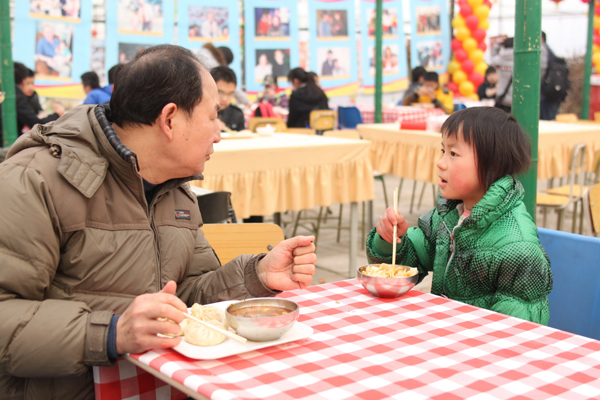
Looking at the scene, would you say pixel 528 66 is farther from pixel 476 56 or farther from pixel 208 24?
pixel 476 56

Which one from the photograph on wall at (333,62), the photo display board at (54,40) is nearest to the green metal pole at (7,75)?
the photo display board at (54,40)

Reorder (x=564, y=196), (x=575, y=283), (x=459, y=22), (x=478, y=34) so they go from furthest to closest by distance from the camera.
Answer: (x=459, y=22) → (x=478, y=34) → (x=564, y=196) → (x=575, y=283)

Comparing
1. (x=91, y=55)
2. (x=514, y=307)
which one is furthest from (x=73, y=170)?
(x=91, y=55)

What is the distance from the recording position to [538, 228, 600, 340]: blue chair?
5.79 ft

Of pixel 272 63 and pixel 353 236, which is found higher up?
pixel 272 63

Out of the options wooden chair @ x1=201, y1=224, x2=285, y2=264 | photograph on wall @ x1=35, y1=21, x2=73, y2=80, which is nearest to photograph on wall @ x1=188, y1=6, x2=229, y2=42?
photograph on wall @ x1=35, y1=21, x2=73, y2=80

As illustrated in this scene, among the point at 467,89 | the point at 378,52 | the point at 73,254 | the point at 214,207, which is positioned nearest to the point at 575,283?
the point at 73,254

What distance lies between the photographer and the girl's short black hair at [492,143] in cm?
179

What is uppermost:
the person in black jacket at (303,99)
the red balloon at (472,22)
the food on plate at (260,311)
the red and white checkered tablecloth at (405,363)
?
the red balloon at (472,22)

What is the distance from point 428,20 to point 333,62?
3.29 metres

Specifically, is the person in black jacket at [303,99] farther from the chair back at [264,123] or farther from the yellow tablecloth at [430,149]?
the yellow tablecloth at [430,149]

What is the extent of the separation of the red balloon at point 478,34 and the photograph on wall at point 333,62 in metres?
3.15

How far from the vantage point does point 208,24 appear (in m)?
10.0

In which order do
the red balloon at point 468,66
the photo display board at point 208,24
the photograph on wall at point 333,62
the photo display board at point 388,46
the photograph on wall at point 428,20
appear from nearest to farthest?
the photo display board at point 208,24
the photograph on wall at point 333,62
the photo display board at point 388,46
the red balloon at point 468,66
the photograph on wall at point 428,20
